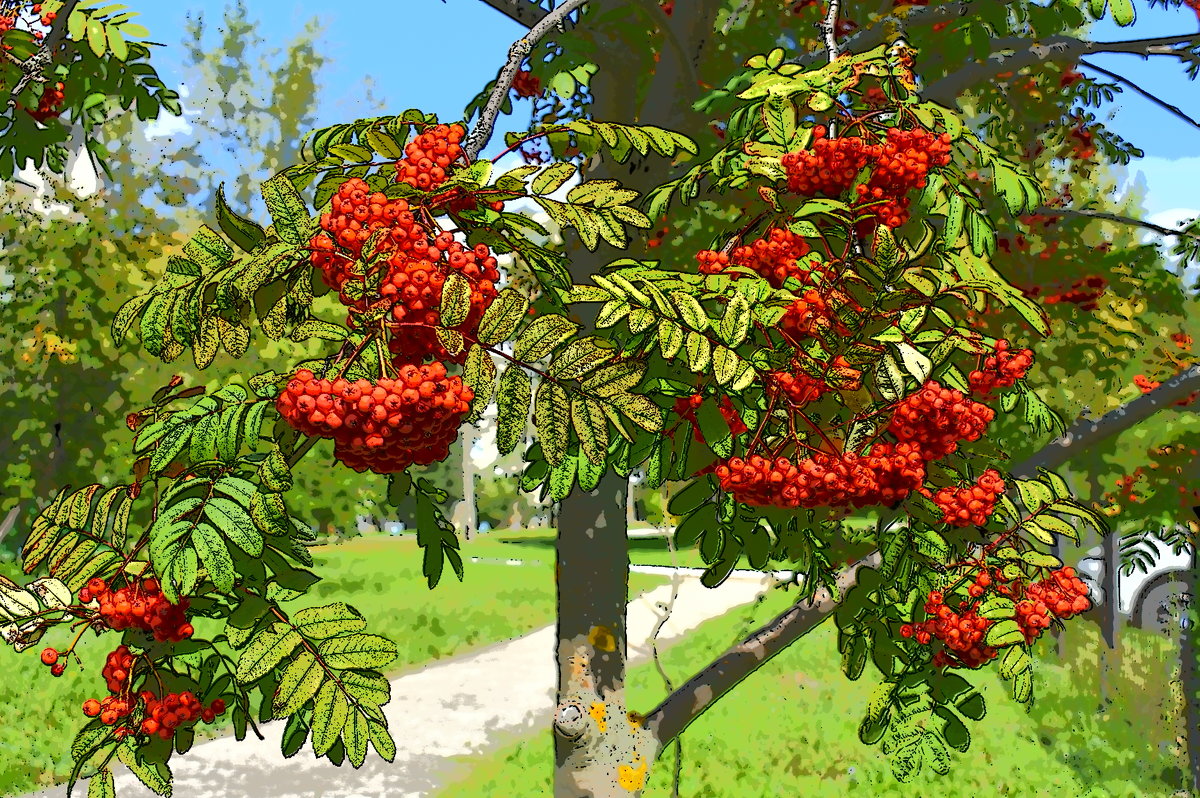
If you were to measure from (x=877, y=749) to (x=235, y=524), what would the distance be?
9029 millimetres

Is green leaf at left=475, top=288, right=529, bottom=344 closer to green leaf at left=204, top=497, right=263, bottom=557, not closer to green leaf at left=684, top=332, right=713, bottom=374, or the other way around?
green leaf at left=684, top=332, right=713, bottom=374

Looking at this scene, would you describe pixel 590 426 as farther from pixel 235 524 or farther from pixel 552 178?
pixel 235 524

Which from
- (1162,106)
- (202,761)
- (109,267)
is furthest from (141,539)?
(109,267)

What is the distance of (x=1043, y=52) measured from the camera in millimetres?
4062

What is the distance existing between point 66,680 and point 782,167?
1184 centimetres

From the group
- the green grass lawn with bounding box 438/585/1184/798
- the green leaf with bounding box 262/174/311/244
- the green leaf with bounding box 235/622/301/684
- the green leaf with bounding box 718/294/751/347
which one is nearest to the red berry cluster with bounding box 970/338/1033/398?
the green leaf with bounding box 718/294/751/347

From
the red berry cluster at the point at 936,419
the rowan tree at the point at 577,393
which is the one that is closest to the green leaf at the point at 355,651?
the rowan tree at the point at 577,393

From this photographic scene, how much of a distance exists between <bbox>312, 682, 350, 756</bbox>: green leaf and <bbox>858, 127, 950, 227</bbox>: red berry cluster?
184 centimetres

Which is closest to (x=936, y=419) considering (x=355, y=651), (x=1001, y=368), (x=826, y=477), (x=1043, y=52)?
(x=826, y=477)

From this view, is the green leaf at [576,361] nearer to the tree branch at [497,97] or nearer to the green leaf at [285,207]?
the tree branch at [497,97]

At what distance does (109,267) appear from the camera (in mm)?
15141

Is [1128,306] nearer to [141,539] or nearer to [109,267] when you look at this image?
[141,539]

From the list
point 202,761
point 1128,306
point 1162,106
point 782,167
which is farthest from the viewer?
point 1128,306

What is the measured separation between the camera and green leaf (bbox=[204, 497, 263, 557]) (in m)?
2.01
